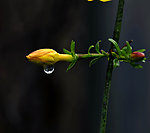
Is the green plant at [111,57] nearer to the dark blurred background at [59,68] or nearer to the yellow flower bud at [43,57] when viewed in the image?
the yellow flower bud at [43,57]

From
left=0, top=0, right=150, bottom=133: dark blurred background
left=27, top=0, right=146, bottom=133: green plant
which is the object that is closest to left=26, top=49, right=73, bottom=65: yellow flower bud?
left=27, top=0, right=146, bottom=133: green plant

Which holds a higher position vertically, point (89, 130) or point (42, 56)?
point (42, 56)

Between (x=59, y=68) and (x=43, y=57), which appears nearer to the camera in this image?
(x=43, y=57)

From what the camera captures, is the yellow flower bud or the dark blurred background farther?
the dark blurred background

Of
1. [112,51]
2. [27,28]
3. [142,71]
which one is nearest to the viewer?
[112,51]

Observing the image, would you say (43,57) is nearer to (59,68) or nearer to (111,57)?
(111,57)

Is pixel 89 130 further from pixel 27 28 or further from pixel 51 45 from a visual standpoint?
pixel 27 28

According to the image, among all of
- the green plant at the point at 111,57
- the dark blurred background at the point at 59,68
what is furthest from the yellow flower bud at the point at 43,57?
the dark blurred background at the point at 59,68

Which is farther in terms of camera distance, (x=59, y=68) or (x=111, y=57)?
(x=59, y=68)

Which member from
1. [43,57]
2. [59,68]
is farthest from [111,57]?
[59,68]

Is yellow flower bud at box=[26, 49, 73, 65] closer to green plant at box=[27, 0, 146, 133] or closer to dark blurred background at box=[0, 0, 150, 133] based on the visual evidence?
green plant at box=[27, 0, 146, 133]

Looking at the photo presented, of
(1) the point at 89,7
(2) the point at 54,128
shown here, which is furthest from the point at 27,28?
(2) the point at 54,128
